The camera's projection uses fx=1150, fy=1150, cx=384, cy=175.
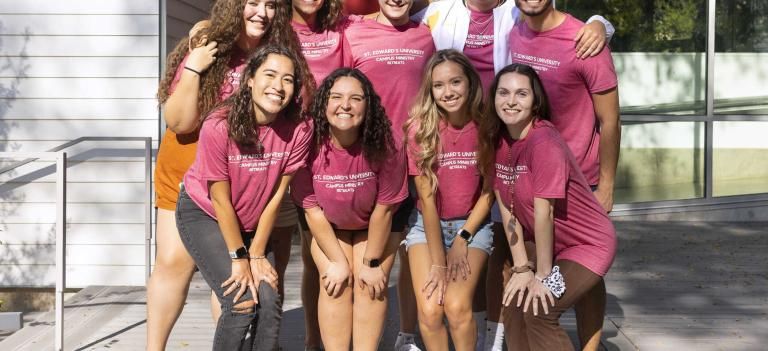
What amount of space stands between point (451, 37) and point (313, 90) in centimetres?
76

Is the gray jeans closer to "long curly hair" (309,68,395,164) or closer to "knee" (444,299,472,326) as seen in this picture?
"long curly hair" (309,68,395,164)

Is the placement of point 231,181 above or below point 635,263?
above

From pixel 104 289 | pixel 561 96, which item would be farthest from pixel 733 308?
pixel 104 289

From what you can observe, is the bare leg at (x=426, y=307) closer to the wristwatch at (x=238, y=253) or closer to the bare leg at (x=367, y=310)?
the bare leg at (x=367, y=310)

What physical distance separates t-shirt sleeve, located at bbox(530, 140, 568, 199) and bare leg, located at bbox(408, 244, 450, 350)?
0.73 meters

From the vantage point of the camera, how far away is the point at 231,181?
4.57 metres

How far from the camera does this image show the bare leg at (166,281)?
495cm

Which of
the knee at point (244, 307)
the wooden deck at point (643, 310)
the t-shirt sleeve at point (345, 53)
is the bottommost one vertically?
the wooden deck at point (643, 310)

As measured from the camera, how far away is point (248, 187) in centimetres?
459

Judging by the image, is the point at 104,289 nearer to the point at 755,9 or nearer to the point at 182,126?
the point at 182,126

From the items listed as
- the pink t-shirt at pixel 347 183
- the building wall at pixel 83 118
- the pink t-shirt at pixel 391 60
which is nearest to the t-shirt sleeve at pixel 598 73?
the pink t-shirt at pixel 391 60

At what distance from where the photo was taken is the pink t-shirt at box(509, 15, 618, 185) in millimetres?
4797

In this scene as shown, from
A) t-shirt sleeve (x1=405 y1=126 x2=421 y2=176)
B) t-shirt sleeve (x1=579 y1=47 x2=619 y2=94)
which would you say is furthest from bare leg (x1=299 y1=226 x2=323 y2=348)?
t-shirt sleeve (x1=579 y1=47 x2=619 y2=94)

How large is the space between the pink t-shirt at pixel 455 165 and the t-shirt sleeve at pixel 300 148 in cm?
50
